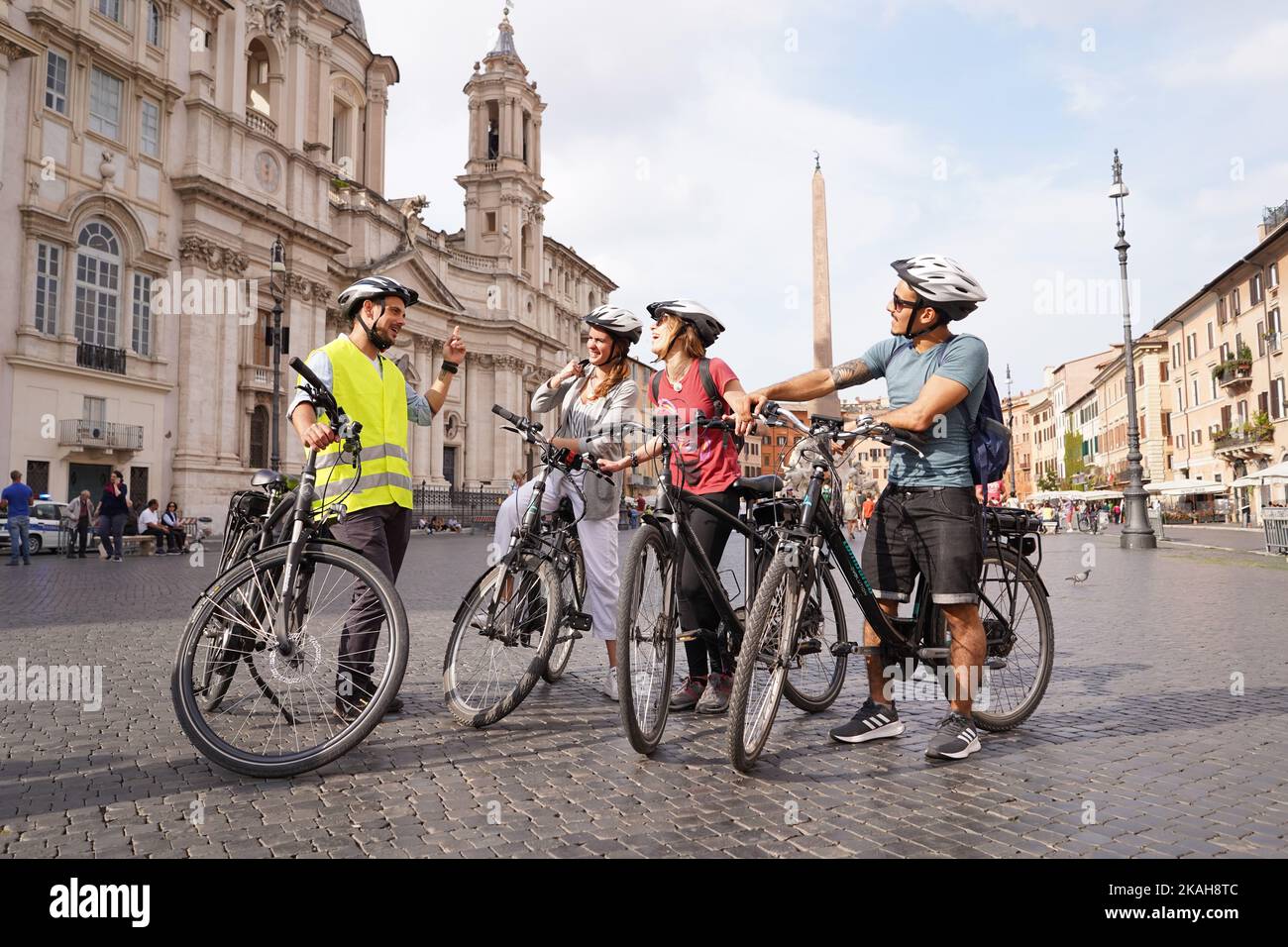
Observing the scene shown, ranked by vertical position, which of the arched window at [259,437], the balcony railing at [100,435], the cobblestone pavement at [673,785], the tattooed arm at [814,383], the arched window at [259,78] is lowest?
the cobblestone pavement at [673,785]

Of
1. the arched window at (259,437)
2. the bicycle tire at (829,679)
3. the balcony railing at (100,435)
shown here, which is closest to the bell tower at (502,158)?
the arched window at (259,437)

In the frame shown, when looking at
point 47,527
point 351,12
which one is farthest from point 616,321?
point 351,12

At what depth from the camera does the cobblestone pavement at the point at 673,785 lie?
2652mm

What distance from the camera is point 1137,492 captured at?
2311 centimetres

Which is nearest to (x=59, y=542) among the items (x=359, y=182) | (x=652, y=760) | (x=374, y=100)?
(x=652, y=760)

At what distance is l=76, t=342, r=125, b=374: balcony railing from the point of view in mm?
27000

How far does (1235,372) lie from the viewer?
43250 millimetres

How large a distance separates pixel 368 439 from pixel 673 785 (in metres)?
2.00

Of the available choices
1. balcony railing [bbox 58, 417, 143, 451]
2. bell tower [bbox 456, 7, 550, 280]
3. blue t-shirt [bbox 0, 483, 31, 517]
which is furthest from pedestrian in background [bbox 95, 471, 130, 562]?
bell tower [bbox 456, 7, 550, 280]

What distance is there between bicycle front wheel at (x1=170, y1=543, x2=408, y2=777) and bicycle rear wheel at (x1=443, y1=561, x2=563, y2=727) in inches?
20.4

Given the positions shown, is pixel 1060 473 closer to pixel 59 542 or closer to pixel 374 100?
pixel 374 100

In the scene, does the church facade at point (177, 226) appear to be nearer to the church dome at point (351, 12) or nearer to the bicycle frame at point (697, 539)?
the church dome at point (351, 12)

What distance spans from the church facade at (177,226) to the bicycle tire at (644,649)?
2715cm

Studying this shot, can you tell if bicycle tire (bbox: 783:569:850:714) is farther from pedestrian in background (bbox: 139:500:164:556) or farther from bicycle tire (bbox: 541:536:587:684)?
pedestrian in background (bbox: 139:500:164:556)
